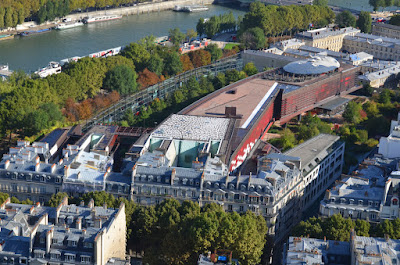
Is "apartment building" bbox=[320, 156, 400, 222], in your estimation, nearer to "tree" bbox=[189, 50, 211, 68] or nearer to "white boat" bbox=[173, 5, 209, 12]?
"tree" bbox=[189, 50, 211, 68]

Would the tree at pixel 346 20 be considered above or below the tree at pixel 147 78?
above

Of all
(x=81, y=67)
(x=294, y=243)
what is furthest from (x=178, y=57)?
(x=294, y=243)

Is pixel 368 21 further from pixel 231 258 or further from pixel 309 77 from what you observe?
pixel 231 258

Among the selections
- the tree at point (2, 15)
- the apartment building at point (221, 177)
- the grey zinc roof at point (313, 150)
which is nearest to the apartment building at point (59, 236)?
the apartment building at point (221, 177)

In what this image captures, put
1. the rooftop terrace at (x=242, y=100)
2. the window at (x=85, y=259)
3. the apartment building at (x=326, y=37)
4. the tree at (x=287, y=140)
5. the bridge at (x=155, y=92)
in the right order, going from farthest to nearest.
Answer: the apartment building at (x=326, y=37)
the bridge at (x=155, y=92)
the rooftop terrace at (x=242, y=100)
the tree at (x=287, y=140)
the window at (x=85, y=259)

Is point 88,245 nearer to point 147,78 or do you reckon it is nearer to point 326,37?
point 147,78

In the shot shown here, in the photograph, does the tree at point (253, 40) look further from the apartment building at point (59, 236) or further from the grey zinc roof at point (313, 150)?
the apartment building at point (59, 236)

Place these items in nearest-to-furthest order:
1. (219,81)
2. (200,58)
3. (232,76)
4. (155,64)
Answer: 1. (219,81)
2. (232,76)
3. (155,64)
4. (200,58)

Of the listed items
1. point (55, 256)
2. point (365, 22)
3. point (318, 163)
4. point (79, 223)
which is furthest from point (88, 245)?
point (365, 22)
